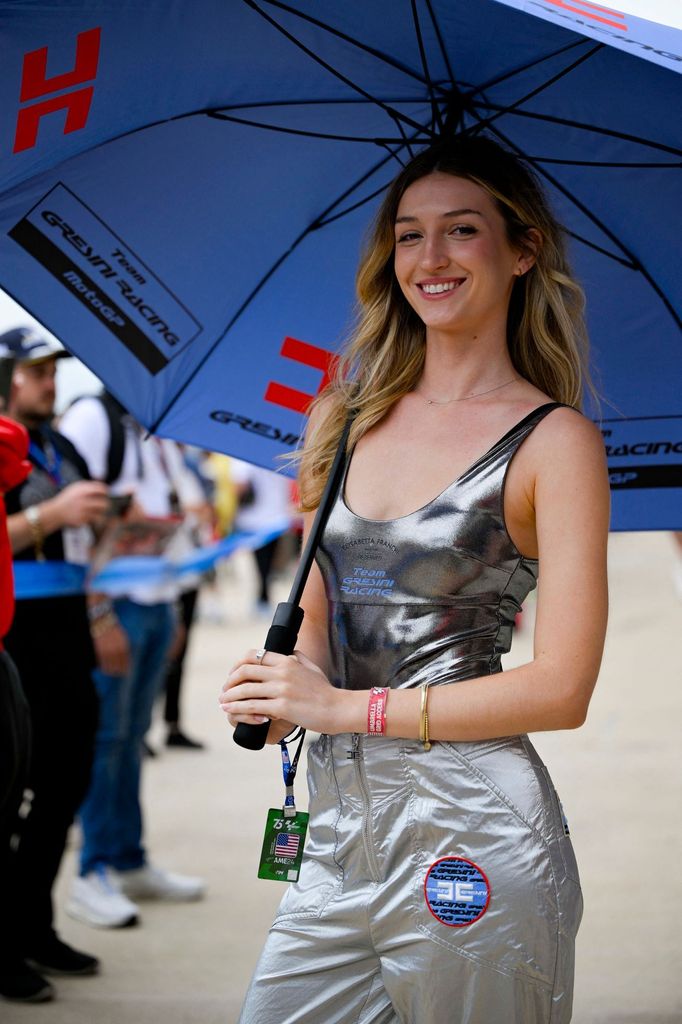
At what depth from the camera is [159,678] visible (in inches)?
240

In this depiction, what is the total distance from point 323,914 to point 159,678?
3.72 meters

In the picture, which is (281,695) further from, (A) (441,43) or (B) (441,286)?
(A) (441,43)

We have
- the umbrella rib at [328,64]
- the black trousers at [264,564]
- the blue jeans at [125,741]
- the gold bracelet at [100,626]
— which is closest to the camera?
the umbrella rib at [328,64]

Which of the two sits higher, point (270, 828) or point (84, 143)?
point (84, 143)

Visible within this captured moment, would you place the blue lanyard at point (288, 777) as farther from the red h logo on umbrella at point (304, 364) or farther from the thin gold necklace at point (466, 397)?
the red h logo on umbrella at point (304, 364)

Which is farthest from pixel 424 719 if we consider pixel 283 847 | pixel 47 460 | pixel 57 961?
pixel 47 460

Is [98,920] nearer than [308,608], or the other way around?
[308,608]

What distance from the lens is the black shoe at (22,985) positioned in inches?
182

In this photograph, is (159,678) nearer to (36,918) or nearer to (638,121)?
(36,918)

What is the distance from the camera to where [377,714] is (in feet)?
7.95

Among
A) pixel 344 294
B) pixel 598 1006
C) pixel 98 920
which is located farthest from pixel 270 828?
pixel 98 920

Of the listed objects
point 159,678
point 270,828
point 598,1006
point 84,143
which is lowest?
point 598,1006

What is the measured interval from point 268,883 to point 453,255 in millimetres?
4199

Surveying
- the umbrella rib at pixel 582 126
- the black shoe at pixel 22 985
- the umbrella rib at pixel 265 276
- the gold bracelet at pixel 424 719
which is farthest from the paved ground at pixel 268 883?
the umbrella rib at pixel 265 276
